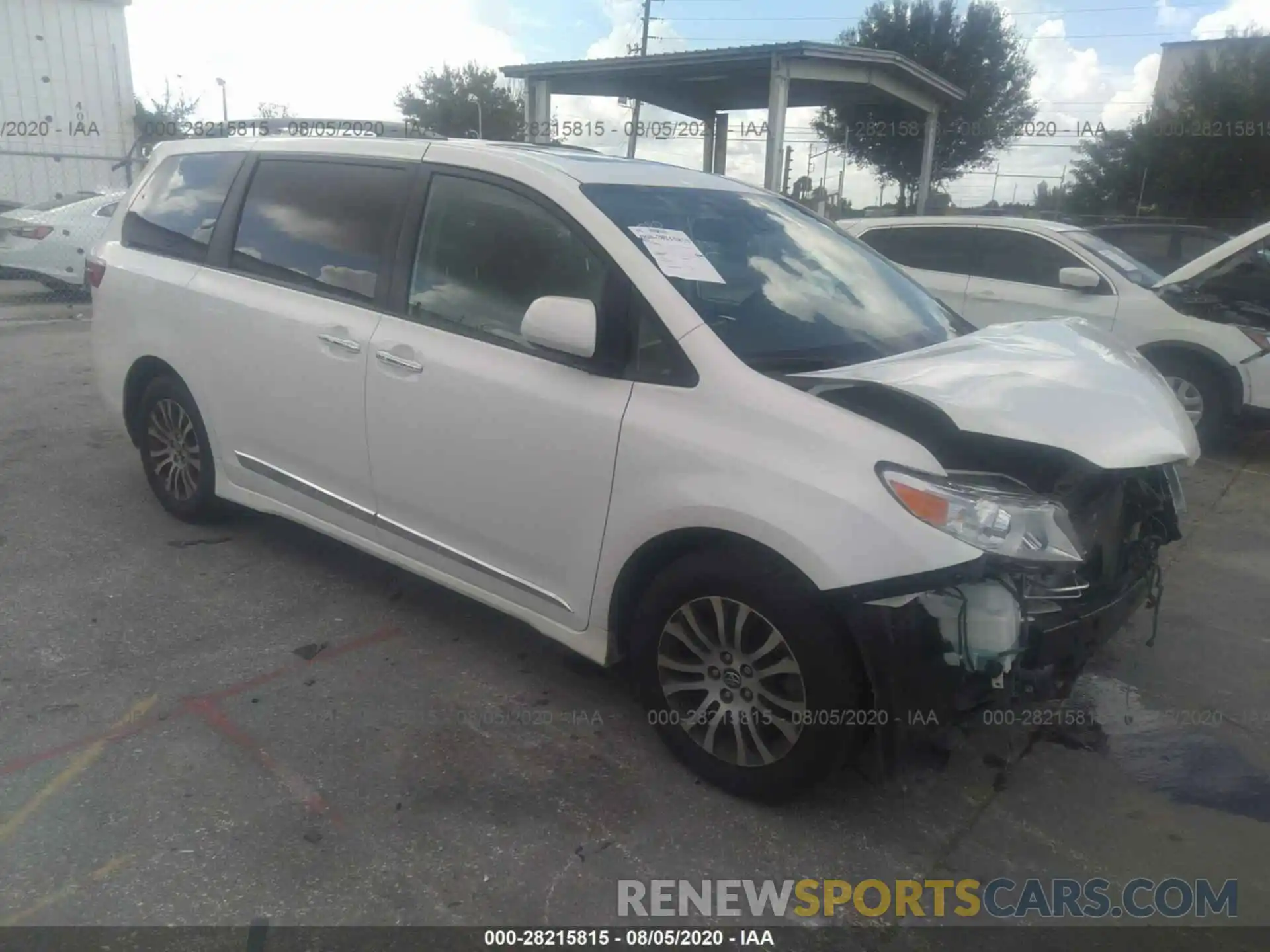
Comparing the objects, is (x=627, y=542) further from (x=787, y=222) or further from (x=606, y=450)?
(x=787, y=222)

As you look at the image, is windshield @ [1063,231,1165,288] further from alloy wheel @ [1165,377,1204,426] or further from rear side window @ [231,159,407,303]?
rear side window @ [231,159,407,303]

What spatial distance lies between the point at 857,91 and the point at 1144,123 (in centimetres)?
1487

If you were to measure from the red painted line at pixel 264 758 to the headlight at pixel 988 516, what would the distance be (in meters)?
1.85

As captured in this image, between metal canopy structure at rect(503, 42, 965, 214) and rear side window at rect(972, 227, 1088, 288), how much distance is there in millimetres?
4307

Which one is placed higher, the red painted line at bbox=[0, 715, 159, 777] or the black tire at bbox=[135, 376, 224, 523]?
the black tire at bbox=[135, 376, 224, 523]

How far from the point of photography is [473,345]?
10.9 ft

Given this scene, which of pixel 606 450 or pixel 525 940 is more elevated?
pixel 606 450

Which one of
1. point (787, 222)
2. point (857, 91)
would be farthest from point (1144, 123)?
point (787, 222)

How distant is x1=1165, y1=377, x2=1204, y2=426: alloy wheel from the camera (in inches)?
282

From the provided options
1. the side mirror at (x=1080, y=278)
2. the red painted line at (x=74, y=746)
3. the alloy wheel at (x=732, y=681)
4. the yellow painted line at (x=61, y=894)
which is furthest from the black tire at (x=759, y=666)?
the side mirror at (x=1080, y=278)

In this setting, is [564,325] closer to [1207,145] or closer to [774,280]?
[774,280]

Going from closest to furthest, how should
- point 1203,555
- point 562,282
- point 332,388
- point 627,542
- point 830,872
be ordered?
point 830,872 < point 627,542 < point 562,282 < point 332,388 < point 1203,555

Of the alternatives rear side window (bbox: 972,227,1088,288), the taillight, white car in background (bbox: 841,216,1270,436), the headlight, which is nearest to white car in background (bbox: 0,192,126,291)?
the taillight

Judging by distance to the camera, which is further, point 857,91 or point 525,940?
point 857,91
